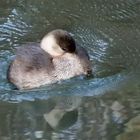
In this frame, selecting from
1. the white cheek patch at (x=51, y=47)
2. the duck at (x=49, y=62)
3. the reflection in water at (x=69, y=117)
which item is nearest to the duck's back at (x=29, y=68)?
the duck at (x=49, y=62)

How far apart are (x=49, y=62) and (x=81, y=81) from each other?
0.39 meters

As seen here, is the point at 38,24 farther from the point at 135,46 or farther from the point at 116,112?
the point at 116,112

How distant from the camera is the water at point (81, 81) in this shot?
5.64m

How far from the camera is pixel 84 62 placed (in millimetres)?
7012

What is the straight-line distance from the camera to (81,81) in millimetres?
6871

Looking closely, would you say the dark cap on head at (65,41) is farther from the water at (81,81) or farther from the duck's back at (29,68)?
the water at (81,81)

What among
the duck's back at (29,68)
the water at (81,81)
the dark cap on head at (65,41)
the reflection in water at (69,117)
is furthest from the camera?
the dark cap on head at (65,41)

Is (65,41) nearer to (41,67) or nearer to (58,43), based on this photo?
(58,43)

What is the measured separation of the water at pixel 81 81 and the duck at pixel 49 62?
0.09 metres

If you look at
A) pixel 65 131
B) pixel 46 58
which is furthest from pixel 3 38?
pixel 65 131

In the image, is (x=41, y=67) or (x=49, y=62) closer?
(x=41, y=67)

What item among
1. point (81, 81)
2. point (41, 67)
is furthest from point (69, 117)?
point (81, 81)

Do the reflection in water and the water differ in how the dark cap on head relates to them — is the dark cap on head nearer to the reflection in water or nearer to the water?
the water

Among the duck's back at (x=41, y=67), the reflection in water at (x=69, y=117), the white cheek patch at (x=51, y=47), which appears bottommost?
the reflection in water at (x=69, y=117)
